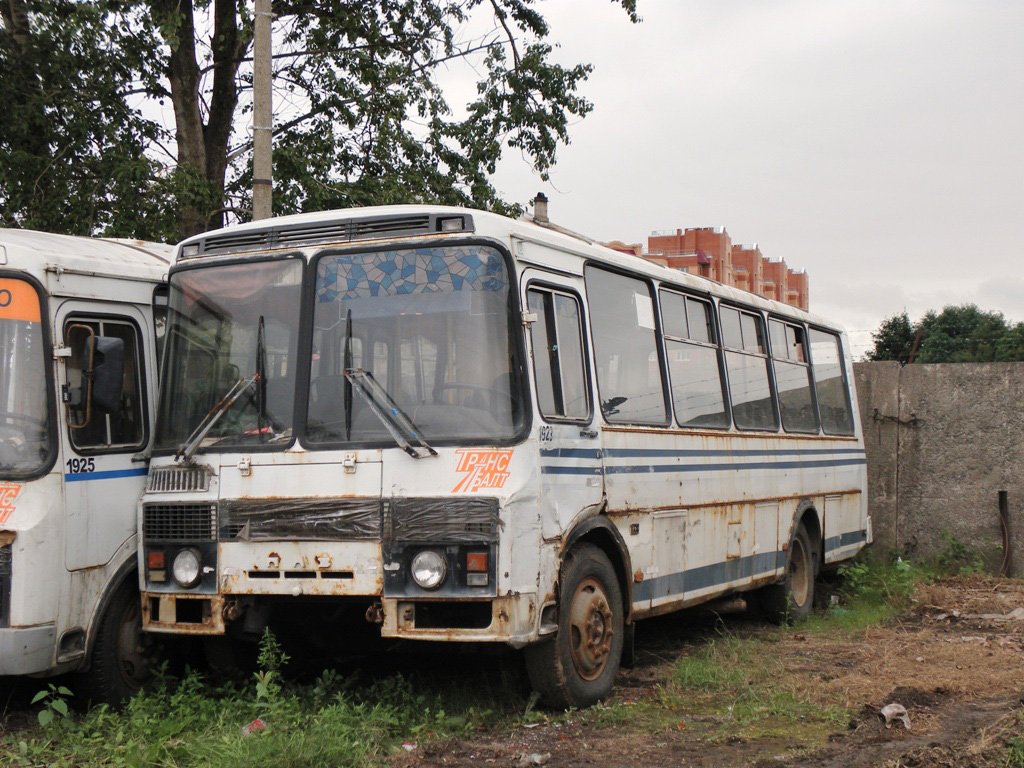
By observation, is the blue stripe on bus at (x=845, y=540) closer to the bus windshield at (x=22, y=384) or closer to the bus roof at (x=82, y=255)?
the bus roof at (x=82, y=255)

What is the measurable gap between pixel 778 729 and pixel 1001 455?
25.4 ft

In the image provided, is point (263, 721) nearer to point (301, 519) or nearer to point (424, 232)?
point (301, 519)

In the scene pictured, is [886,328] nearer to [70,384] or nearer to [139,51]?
[139,51]

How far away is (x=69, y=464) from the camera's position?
6.82 metres

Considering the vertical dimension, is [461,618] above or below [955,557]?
above

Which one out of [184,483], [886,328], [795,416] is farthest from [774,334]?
[886,328]

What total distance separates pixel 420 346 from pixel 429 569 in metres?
1.20

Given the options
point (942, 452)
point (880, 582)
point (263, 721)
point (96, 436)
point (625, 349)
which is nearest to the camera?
point (263, 721)

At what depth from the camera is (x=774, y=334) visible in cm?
1126

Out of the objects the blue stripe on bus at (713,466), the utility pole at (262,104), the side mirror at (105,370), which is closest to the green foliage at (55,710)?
the side mirror at (105,370)

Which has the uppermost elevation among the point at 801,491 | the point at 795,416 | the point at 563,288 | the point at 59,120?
the point at 59,120

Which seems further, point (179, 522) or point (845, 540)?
point (845, 540)

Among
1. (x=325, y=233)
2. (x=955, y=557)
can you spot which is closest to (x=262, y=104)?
(x=325, y=233)

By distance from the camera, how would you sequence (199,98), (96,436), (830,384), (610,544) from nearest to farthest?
(96,436), (610,544), (830,384), (199,98)
